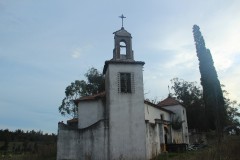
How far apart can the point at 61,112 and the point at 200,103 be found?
23748 mm

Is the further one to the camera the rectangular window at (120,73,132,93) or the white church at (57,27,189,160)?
the rectangular window at (120,73,132,93)

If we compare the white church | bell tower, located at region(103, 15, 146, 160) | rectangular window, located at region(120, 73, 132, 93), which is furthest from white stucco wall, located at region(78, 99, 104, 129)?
rectangular window, located at region(120, 73, 132, 93)

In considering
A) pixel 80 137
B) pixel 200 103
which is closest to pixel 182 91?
pixel 200 103

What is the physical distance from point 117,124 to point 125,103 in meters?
2.03

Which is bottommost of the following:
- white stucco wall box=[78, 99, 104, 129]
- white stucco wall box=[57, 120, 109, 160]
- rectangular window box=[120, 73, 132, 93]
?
white stucco wall box=[57, 120, 109, 160]

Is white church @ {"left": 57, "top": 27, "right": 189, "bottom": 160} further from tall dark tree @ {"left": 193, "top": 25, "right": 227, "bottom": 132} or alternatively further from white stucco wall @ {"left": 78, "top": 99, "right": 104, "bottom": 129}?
tall dark tree @ {"left": 193, "top": 25, "right": 227, "bottom": 132}

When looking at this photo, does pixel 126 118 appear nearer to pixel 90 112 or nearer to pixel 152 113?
pixel 90 112

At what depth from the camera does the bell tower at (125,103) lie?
24.9m

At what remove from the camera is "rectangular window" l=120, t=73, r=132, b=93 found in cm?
2644

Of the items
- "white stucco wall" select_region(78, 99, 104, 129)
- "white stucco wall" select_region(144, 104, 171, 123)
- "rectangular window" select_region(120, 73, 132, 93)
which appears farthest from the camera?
"white stucco wall" select_region(144, 104, 171, 123)

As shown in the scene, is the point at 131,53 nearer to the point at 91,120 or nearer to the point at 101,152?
the point at 91,120

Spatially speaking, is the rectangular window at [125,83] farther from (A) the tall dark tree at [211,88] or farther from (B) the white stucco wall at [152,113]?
(A) the tall dark tree at [211,88]

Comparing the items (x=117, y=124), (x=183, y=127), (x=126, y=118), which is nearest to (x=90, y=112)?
(x=117, y=124)

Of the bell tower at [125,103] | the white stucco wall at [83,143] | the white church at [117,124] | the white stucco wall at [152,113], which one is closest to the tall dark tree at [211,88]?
the white stucco wall at [152,113]
